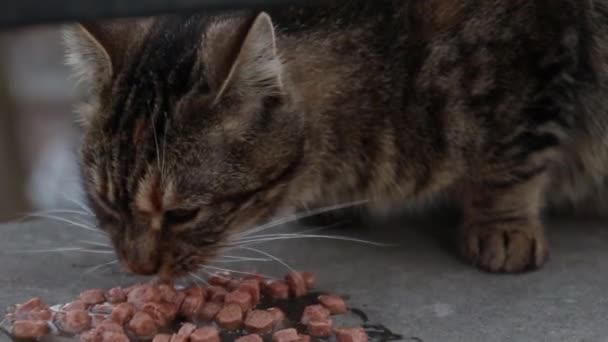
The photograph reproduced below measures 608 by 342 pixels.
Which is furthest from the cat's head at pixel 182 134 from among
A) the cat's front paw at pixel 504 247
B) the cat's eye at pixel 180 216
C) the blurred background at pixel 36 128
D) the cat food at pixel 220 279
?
the cat's front paw at pixel 504 247

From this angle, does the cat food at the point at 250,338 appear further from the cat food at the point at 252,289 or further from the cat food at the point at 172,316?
the cat food at the point at 252,289

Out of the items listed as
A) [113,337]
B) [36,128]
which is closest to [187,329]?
[113,337]

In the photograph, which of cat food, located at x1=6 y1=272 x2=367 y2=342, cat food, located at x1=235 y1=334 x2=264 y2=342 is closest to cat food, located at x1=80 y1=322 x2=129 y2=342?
cat food, located at x1=6 y1=272 x2=367 y2=342

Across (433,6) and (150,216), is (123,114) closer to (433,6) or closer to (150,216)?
(150,216)

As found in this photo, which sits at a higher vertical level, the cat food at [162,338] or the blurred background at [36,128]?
the blurred background at [36,128]

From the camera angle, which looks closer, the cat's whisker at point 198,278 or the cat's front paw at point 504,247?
the cat's whisker at point 198,278

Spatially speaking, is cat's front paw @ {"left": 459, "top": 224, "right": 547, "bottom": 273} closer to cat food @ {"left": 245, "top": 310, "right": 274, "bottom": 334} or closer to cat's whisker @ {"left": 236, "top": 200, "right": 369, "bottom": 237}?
cat's whisker @ {"left": 236, "top": 200, "right": 369, "bottom": 237}

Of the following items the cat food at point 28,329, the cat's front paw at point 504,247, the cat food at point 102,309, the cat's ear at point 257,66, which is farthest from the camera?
the cat's front paw at point 504,247

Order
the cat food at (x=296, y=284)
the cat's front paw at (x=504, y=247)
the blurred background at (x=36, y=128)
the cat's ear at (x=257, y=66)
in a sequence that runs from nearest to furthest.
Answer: the cat's ear at (x=257, y=66), the cat food at (x=296, y=284), the cat's front paw at (x=504, y=247), the blurred background at (x=36, y=128)
